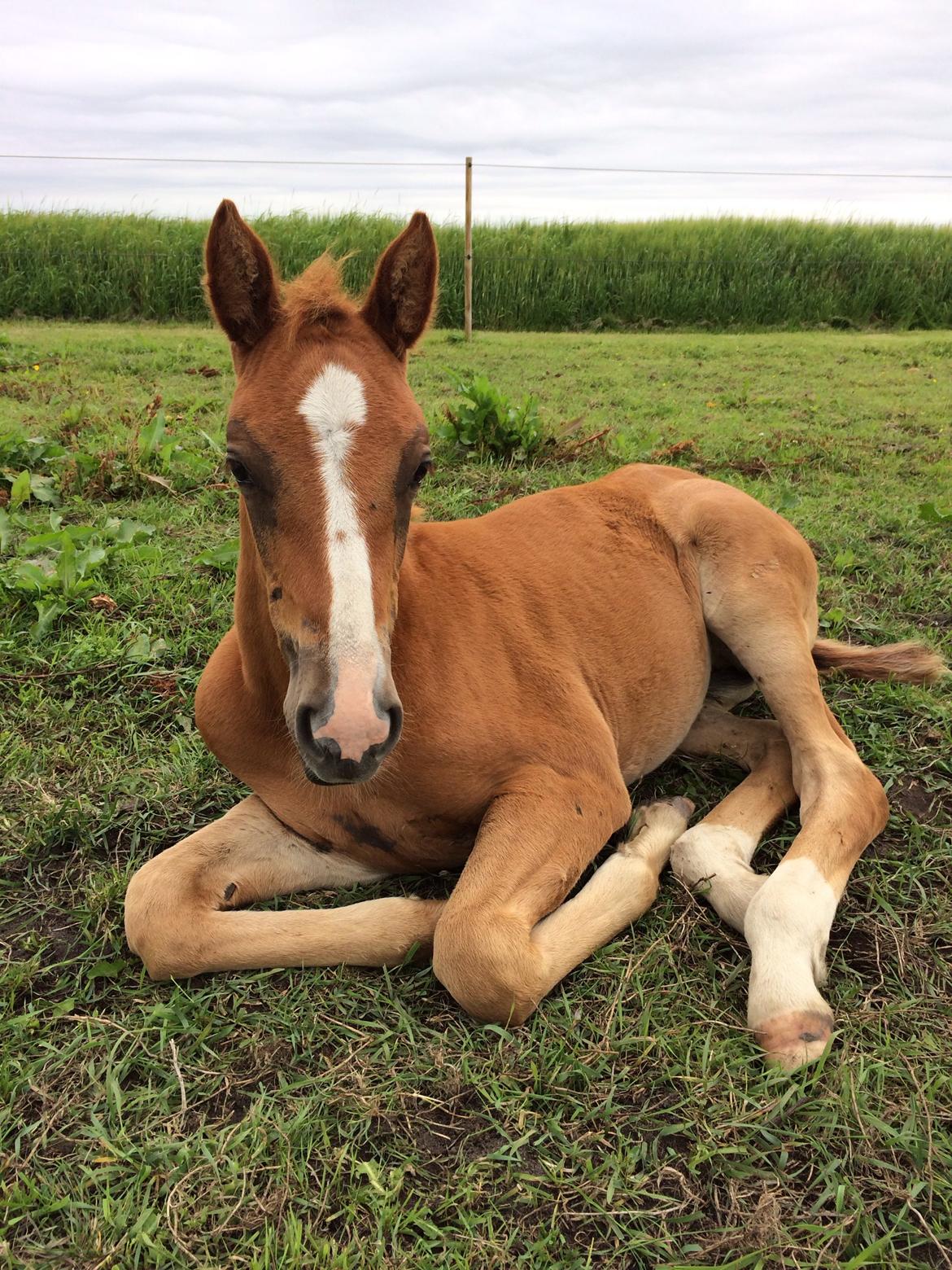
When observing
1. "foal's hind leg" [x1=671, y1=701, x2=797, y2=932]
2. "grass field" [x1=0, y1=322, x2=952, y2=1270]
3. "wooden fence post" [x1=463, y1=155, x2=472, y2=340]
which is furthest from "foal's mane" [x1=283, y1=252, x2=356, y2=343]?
"wooden fence post" [x1=463, y1=155, x2=472, y2=340]

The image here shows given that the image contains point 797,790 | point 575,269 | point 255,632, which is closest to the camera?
point 255,632

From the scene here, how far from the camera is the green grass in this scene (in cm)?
1545

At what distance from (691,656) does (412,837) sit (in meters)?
1.35

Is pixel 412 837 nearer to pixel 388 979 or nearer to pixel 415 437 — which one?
pixel 388 979

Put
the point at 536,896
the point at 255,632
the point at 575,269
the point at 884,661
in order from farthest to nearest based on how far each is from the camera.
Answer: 1. the point at 575,269
2. the point at 884,661
3. the point at 255,632
4. the point at 536,896

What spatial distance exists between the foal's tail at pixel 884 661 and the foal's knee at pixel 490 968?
2.12 metres

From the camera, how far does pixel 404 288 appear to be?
100 inches

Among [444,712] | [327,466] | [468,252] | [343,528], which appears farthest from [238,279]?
[468,252]

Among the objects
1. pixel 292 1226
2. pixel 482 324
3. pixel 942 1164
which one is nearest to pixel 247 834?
pixel 292 1226

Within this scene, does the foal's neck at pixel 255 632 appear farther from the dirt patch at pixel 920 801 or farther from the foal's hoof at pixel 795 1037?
the dirt patch at pixel 920 801

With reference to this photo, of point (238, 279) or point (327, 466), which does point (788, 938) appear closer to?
point (327, 466)

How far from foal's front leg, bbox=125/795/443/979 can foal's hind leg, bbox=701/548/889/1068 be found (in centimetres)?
87

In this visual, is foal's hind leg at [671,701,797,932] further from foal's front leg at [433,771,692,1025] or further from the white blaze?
the white blaze

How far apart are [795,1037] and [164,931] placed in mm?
1542
